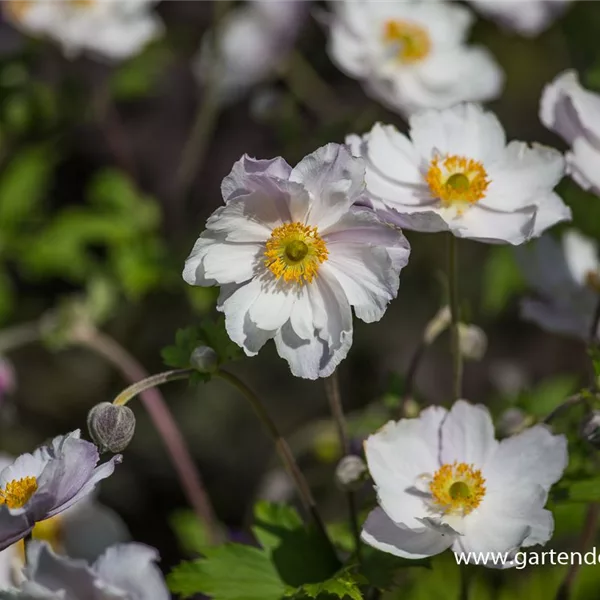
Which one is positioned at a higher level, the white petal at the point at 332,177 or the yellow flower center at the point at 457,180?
the white petal at the point at 332,177

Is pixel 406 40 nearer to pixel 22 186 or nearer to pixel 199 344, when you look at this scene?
pixel 22 186

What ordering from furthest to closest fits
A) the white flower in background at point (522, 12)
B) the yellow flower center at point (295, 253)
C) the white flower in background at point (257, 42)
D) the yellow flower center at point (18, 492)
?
the white flower in background at point (257, 42) → the white flower in background at point (522, 12) → the yellow flower center at point (295, 253) → the yellow flower center at point (18, 492)

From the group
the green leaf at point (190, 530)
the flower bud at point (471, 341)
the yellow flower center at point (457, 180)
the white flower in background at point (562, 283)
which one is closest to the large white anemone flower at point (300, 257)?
the yellow flower center at point (457, 180)

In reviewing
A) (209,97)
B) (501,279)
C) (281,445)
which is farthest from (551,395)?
(209,97)

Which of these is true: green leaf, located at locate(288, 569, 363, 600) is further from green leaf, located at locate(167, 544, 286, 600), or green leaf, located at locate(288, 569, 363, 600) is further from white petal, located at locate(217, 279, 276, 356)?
white petal, located at locate(217, 279, 276, 356)

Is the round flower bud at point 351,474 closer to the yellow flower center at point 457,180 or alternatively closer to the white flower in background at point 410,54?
the yellow flower center at point 457,180

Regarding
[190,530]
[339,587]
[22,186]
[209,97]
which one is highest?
[339,587]
